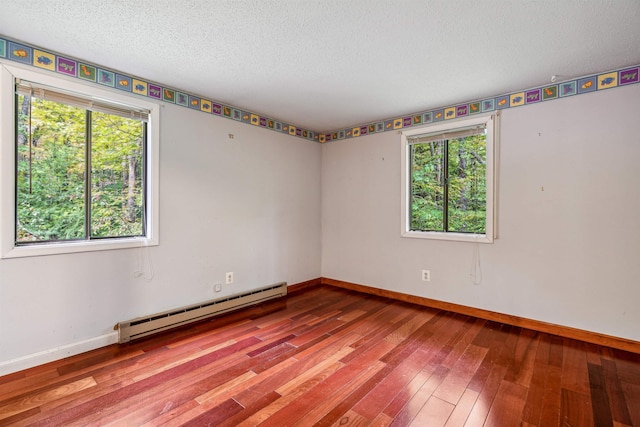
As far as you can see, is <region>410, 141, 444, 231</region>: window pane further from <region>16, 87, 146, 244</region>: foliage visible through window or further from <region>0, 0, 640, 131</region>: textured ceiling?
<region>16, 87, 146, 244</region>: foliage visible through window

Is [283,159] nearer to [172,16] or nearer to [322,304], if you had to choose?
[322,304]

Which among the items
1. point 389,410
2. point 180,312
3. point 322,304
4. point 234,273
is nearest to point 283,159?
point 234,273

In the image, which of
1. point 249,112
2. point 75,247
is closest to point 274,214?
point 249,112

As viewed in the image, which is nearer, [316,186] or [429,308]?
[429,308]

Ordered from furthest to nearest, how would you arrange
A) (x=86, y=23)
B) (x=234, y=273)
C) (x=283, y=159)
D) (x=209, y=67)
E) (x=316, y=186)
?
(x=316, y=186) → (x=283, y=159) → (x=234, y=273) → (x=209, y=67) → (x=86, y=23)

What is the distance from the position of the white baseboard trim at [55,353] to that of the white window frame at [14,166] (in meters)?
0.73

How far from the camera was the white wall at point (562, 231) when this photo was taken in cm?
247

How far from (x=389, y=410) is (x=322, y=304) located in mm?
1937

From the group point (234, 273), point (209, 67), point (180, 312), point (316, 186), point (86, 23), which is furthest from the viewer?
point (316, 186)

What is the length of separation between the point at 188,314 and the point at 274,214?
1.57 meters

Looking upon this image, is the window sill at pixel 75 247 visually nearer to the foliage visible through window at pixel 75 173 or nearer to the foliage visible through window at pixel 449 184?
the foliage visible through window at pixel 75 173

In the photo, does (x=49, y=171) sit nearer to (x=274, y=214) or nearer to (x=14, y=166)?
(x=14, y=166)

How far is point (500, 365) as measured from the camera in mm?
2211

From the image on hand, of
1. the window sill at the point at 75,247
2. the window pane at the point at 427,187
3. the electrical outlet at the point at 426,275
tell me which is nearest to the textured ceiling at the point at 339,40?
the window pane at the point at 427,187
